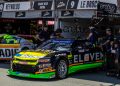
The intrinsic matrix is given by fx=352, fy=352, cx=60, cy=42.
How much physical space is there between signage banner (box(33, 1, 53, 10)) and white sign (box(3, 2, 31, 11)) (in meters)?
0.54

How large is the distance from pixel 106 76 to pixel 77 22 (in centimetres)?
845

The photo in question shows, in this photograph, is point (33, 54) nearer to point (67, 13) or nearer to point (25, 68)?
point (25, 68)

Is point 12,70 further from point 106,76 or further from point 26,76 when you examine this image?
point 106,76

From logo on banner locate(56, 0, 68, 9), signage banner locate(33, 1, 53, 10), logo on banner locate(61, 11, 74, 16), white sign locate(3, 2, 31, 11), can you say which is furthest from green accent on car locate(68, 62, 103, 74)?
white sign locate(3, 2, 31, 11)

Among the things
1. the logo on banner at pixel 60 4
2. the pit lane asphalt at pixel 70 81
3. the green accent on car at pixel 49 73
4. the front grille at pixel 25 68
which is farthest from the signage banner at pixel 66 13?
the front grille at pixel 25 68

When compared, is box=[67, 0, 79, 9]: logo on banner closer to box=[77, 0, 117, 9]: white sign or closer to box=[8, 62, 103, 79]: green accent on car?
box=[77, 0, 117, 9]: white sign

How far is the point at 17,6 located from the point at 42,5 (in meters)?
1.99

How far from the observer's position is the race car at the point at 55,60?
11281 mm

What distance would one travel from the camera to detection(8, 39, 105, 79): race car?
1128 cm

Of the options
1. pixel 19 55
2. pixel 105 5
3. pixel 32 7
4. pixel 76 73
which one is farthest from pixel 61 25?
pixel 19 55

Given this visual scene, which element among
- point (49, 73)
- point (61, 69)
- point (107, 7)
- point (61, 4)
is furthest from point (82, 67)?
point (61, 4)

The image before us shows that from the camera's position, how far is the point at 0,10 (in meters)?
21.3

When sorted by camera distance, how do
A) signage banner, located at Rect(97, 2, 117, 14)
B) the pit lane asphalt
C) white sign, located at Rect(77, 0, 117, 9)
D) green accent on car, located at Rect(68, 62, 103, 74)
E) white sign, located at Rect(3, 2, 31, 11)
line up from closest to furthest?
1. the pit lane asphalt
2. green accent on car, located at Rect(68, 62, 103, 74)
3. signage banner, located at Rect(97, 2, 117, 14)
4. white sign, located at Rect(77, 0, 117, 9)
5. white sign, located at Rect(3, 2, 31, 11)

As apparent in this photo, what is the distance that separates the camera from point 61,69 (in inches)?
463
